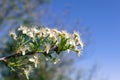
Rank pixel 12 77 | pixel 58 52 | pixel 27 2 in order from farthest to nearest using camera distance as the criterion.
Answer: pixel 27 2 < pixel 12 77 < pixel 58 52

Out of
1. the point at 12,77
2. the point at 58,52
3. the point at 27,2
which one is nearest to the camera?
the point at 58,52

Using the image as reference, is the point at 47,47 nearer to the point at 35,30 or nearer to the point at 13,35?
the point at 35,30

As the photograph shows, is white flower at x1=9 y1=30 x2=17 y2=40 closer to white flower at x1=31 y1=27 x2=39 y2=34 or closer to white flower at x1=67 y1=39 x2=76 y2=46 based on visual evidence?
white flower at x1=31 y1=27 x2=39 y2=34

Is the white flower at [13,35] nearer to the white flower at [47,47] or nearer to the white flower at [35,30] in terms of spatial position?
the white flower at [35,30]

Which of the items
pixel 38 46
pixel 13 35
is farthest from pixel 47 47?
pixel 13 35

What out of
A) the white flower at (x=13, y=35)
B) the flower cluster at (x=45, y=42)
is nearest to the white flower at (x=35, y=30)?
the flower cluster at (x=45, y=42)

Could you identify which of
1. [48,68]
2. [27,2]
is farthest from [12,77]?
[27,2]

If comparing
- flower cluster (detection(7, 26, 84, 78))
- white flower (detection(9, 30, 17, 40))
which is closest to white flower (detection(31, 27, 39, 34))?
flower cluster (detection(7, 26, 84, 78))

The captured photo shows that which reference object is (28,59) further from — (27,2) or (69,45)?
(27,2)
